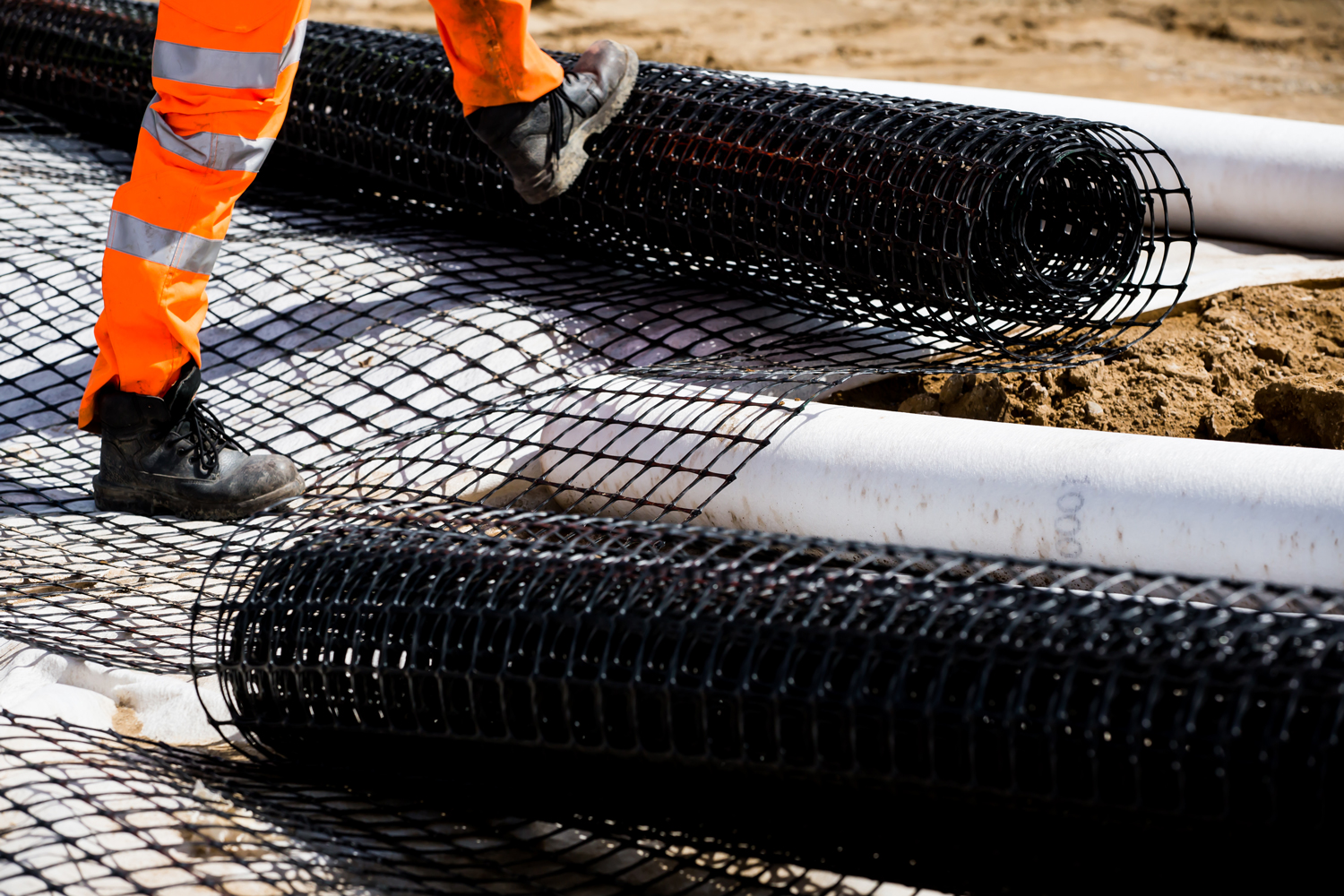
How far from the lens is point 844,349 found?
2820 millimetres

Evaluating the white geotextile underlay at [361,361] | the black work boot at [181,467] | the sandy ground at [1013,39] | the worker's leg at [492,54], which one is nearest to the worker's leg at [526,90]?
the worker's leg at [492,54]

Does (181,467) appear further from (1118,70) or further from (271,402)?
(1118,70)

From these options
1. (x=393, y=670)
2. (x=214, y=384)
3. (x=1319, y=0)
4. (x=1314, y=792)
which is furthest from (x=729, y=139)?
(x=1319, y=0)

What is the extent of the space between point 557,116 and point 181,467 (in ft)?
4.01

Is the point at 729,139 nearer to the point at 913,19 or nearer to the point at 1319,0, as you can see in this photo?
the point at 913,19

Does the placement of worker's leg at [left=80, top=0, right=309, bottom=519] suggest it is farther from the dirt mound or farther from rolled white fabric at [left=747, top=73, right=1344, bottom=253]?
rolled white fabric at [left=747, top=73, right=1344, bottom=253]

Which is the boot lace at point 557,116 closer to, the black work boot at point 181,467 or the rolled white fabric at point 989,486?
the rolled white fabric at point 989,486

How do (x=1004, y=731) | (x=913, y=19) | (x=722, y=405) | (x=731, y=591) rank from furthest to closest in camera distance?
(x=913, y=19)
(x=722, y=405)
(x=731, y=591)
(x=1004, y=731)

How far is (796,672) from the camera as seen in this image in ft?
4.73

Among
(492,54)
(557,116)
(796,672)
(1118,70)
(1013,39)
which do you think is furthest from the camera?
(1013,39)

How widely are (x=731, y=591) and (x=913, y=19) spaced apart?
6.71 m

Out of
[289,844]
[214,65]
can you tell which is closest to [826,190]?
[214,65]

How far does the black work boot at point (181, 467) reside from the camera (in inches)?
90.8

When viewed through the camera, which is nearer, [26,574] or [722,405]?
[26,574]
